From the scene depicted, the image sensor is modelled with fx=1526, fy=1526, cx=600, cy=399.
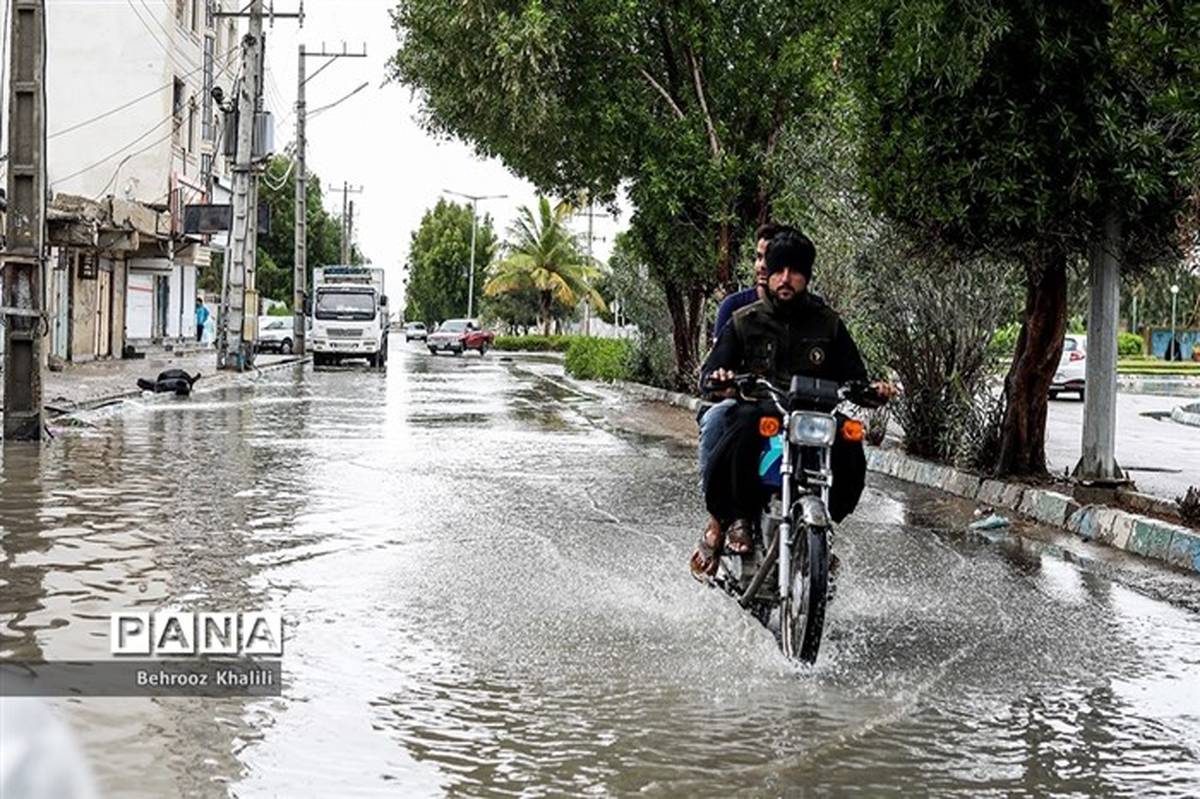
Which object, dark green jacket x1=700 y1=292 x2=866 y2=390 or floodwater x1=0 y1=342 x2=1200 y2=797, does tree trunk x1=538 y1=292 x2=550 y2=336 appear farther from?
Answer: dark green jacket x1=700 y1=292 x2=866 y2=390

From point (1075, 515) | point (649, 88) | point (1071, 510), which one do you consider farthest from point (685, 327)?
point (1075, 515)

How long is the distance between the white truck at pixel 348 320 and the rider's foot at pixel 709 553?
39984 mm

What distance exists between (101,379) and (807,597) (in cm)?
2728

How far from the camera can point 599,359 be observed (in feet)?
135

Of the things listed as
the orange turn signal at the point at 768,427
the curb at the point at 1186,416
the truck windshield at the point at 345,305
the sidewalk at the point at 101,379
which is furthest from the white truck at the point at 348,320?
the orange turn signal at the point at 768,427

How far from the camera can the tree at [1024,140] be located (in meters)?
11.8

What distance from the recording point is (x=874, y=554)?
33.7ft

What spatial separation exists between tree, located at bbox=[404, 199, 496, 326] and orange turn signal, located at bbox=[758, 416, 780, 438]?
98.3 m

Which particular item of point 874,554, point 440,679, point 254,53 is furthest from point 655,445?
point 254,53

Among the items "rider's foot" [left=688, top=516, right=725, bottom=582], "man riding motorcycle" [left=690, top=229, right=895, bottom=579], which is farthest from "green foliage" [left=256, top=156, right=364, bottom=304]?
"man riding motorcycle" [left=690, top=229, right=895, bottom=579]

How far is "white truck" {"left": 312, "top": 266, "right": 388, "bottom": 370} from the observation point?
47688 millimetres

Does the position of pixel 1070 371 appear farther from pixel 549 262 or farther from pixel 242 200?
pixel 549 262

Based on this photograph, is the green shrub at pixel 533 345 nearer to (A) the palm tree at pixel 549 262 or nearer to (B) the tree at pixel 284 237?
(A) the palm tree at pixel 549 262

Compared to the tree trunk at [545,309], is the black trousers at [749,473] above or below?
below
